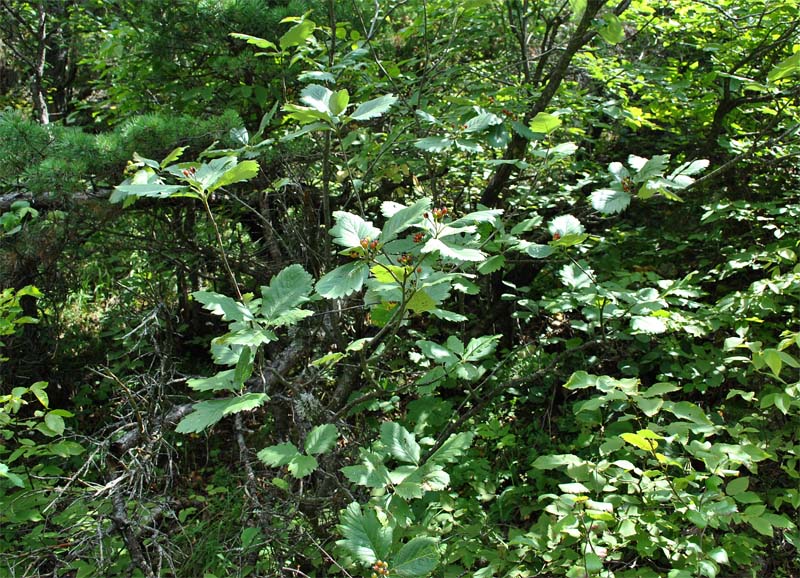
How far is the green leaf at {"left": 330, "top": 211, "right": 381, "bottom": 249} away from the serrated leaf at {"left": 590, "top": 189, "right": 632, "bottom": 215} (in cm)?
79

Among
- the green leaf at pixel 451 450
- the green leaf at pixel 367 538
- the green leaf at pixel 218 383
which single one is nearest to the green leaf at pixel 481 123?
the green leaf at pixel 451 450

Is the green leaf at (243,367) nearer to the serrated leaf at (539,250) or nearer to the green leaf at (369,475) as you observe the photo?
the green leaf at (369,475)

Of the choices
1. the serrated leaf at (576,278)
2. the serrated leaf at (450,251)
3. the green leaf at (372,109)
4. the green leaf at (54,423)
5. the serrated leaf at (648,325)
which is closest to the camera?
the serrated leaf at (450,251)

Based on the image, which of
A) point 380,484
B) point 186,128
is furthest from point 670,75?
point 380,484

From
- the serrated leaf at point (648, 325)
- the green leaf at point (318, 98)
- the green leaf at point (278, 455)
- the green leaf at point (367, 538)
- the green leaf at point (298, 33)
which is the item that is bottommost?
the green leaf at point (367, 538)

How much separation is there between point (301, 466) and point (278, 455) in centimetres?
9

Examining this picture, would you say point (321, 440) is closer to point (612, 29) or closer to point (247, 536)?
point (247, 536)

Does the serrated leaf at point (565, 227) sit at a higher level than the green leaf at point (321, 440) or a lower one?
higher

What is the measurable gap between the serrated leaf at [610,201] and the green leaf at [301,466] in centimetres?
108

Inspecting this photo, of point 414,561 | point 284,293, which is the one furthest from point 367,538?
point 284,293

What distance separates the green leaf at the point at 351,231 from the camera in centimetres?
133

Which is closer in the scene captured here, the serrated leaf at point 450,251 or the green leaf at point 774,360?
the serrated leaf at point 450,251

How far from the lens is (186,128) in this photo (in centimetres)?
260

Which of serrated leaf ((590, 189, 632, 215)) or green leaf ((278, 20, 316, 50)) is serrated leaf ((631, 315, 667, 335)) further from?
green leaf ((278, 20, 316, 50))
